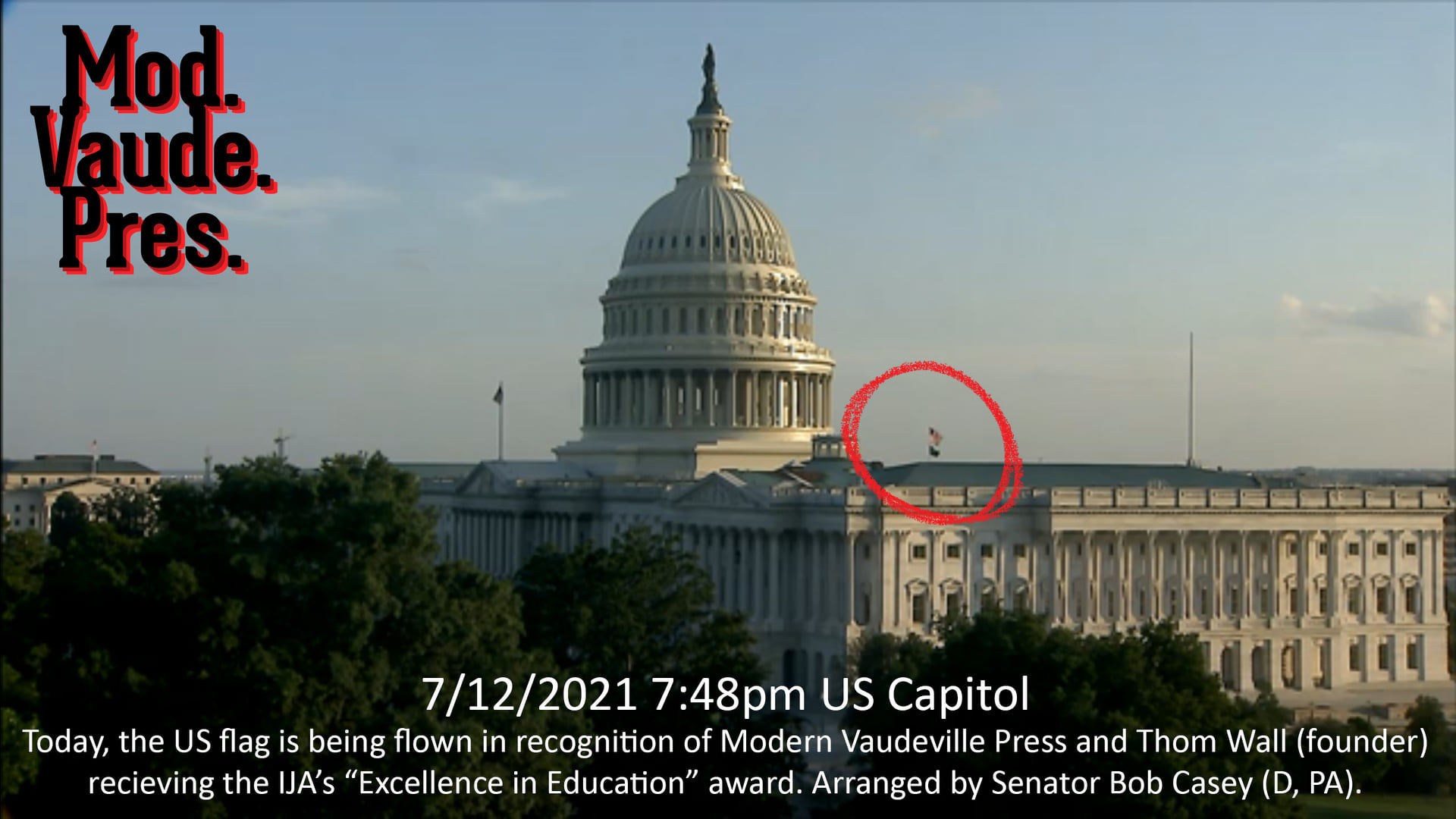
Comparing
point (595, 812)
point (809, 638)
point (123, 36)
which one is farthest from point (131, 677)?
point (809, 638)

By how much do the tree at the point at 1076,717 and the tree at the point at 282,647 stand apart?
42.7 feet

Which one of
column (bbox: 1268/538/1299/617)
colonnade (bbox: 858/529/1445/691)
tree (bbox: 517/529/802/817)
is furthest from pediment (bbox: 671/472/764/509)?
tree (bbox: 517/529/802/817)

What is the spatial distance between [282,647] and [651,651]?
21.0 meters

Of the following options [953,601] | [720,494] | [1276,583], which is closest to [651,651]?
[953,601]

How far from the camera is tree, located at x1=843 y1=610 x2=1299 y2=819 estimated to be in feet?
265

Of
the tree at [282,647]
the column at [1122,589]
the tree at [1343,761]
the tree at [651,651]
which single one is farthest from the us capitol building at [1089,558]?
the tree at [282,647]

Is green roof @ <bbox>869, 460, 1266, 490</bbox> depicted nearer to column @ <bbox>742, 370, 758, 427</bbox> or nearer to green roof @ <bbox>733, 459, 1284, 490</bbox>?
green roof @ <bbox>733, 459, 1284, 490</bbox>

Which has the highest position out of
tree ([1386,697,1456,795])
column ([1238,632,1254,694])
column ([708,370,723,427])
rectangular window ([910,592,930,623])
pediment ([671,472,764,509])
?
column ([708,370,723,427])

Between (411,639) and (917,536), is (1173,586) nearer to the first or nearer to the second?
(917,536)

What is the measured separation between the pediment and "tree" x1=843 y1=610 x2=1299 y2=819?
180 feet

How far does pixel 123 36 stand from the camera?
4022cm

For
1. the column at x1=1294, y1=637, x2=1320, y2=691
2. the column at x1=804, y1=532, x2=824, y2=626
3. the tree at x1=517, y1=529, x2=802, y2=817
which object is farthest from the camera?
the column at x1=1294, y1=637, x2=1320, y2=691

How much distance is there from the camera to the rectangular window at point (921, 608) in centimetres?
14400

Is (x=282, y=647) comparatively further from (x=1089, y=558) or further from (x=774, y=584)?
(x=1089, y=558)
